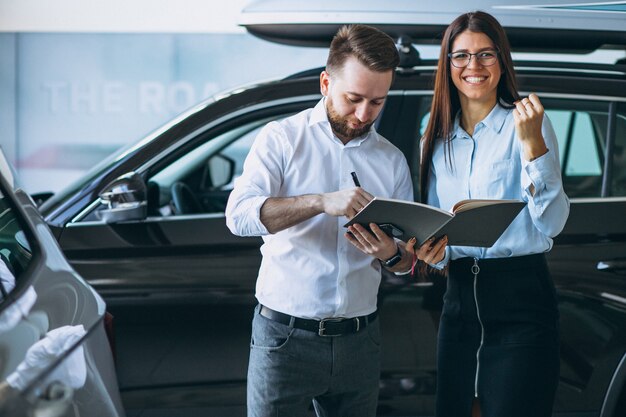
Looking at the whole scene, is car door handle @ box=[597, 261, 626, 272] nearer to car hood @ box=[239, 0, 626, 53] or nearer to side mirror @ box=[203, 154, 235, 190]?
car hood @ box=[239, 0, 626, 53]

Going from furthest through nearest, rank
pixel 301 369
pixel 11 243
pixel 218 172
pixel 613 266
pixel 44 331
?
1. pixel 218 172
2. pixel 613 266
3. pixel 301 369
4. pixel 11 243
5. pixel 44 331

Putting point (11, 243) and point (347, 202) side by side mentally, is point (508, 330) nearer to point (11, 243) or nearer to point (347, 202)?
point (347, 202)

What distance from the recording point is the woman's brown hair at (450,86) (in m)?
2.25

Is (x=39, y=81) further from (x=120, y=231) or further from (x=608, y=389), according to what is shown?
(x=608, y=389)

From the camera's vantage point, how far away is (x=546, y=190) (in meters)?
2.12

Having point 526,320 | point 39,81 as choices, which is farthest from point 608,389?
point 39,81

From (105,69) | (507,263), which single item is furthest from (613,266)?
(105,69)

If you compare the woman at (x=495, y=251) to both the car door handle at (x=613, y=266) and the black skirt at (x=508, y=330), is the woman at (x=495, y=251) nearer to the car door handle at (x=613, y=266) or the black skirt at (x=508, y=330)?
the black skirt at (x=508, y=330)

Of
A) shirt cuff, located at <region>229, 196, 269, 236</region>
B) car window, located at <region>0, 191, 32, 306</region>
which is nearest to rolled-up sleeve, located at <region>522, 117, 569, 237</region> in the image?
shirt cuff, located at <region>229, 196, 269, 236</region>

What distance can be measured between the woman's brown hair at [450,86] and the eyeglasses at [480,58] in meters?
0.03

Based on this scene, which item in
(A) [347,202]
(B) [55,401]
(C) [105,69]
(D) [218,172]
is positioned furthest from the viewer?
(C) [105,69]

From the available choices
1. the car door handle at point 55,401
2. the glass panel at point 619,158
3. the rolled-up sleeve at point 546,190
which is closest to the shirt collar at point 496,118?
the rolled-up sleeve at point 546,190

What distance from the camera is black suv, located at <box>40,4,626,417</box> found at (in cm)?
291

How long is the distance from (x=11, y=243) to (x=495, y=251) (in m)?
1.17
